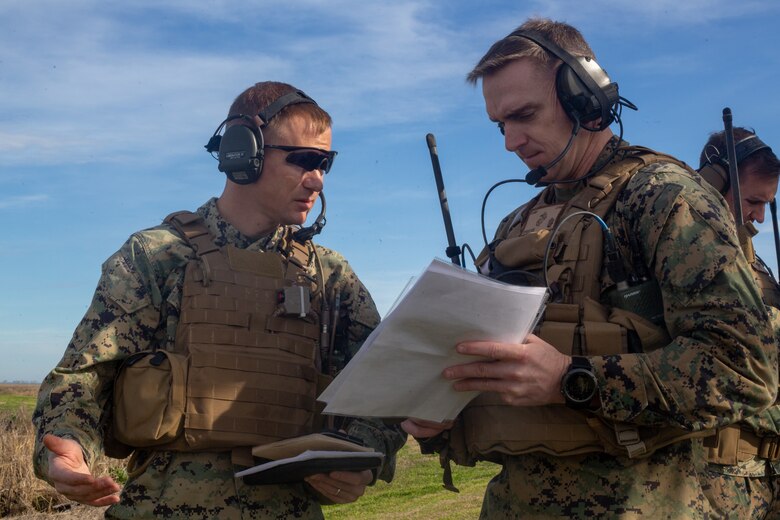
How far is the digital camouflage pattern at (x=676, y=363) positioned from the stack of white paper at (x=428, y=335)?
1.16ft

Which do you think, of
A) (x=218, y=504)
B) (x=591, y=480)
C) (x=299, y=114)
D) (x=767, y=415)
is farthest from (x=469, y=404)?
(x=767, y=415)

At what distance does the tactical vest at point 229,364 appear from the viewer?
340cm

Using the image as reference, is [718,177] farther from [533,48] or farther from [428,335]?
[428,335]

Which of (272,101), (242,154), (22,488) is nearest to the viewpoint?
(242,154)

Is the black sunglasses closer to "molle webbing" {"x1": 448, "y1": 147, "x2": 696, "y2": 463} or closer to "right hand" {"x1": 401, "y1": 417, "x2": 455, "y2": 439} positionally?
"molle webbing" {"x1": 448, "y1": 147, "x2": 696, "y2": 463}

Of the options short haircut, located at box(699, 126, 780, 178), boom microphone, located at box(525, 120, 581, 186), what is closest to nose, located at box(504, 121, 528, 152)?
boom microphone, located at box(525, 120, 581, 186)

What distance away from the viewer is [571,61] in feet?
10.5

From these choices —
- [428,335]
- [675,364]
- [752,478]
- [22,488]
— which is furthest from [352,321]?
[22,488]

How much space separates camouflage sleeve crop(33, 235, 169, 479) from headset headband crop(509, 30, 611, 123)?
1.91 meters

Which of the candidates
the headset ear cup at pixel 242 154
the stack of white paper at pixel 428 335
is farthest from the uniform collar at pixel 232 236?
the stack of white paper at pixel 428 335

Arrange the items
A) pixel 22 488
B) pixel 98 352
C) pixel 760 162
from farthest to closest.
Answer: pixel 22 488 → pixel 760 162 → pixel 98 352

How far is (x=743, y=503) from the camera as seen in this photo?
15.6ft

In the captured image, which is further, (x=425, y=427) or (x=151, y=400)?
(x=151, y=400)

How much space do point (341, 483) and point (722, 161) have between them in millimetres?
3470
